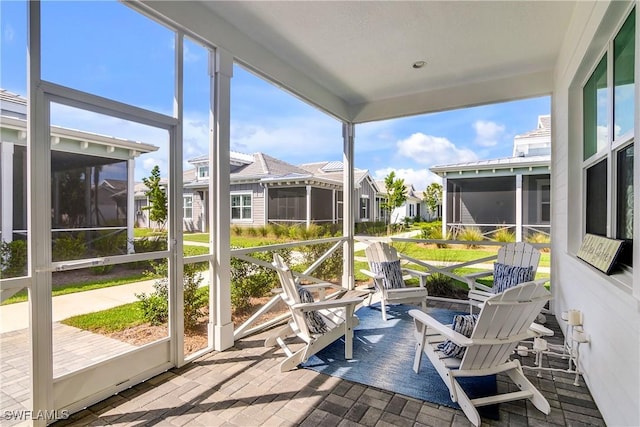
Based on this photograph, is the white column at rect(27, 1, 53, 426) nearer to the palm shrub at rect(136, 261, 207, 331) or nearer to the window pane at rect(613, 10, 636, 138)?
the palm shrub at rect(136, 261, 207, 331)

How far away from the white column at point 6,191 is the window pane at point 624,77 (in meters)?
3.84

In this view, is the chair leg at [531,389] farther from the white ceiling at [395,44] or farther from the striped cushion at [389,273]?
the white ceiling at [395,44]

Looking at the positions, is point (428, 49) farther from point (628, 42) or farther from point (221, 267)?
point (221, 267)

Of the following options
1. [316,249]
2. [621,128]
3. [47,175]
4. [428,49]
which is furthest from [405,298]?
[47,175]

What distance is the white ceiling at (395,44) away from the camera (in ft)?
9.67

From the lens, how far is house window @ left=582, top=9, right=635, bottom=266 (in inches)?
80.9

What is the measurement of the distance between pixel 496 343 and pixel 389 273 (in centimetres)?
246

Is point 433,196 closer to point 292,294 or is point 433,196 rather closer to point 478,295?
point 478,295

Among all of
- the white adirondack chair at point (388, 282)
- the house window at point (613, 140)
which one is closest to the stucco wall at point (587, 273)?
the house window at point (613, 140)

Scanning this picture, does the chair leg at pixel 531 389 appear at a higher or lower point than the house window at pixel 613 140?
lower

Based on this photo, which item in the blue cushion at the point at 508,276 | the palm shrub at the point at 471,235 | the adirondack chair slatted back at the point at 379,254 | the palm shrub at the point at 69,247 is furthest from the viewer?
the palm shrub at the point at 471,235

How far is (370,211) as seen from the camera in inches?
239

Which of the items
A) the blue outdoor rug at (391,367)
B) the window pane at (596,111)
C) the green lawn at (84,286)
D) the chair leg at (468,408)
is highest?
the window pane at (596,111)

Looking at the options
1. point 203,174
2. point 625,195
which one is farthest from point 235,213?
point 625,195
